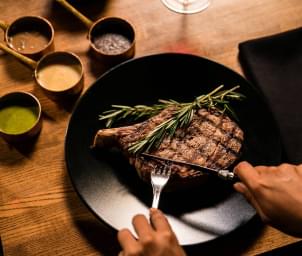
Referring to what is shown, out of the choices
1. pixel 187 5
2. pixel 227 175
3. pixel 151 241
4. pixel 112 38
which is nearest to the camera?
pixel 151 241

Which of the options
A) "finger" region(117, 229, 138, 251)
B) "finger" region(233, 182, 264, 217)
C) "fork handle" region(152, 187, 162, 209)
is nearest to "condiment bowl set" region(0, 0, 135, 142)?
"fork handle" region(152, 187, 162, 209)

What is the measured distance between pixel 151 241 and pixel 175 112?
1.61 feet

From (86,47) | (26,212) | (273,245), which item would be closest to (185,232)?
(273,245)

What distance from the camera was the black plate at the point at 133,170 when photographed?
1.39 metres

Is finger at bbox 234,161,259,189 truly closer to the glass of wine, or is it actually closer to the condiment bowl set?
the condiment bowl set

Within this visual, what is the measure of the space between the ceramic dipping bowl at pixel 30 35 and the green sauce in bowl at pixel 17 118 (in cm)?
19

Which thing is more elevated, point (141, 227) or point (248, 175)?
point (248, 175)

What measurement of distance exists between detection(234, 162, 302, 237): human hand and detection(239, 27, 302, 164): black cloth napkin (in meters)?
0.37

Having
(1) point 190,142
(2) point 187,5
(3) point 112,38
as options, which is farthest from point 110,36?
(1) point 190,142

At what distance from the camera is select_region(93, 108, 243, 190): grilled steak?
1396mm

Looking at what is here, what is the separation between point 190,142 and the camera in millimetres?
1446

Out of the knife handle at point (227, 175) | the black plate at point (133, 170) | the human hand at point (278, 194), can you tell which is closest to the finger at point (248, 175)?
the human hand at point (278, 194)

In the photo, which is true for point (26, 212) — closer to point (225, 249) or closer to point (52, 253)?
point (52, 253)

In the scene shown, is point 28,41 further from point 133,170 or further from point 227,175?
point 227,175
